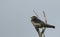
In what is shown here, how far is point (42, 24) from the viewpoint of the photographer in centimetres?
330

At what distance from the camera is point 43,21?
3.34 metres

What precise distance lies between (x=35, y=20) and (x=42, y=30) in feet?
0.36

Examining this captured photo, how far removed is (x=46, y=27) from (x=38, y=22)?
94mm

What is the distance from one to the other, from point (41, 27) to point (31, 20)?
0.11 m

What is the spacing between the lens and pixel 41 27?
3.31 m

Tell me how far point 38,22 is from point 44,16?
7 cm

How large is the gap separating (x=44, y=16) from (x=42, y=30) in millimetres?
121

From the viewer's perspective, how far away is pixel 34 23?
3.34 m

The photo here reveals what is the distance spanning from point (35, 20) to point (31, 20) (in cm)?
3

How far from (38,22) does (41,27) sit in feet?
0.20

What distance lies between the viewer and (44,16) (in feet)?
11.0

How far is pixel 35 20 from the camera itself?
3.37 m

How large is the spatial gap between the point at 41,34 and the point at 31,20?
0.48ft

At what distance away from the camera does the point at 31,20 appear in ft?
11.1
